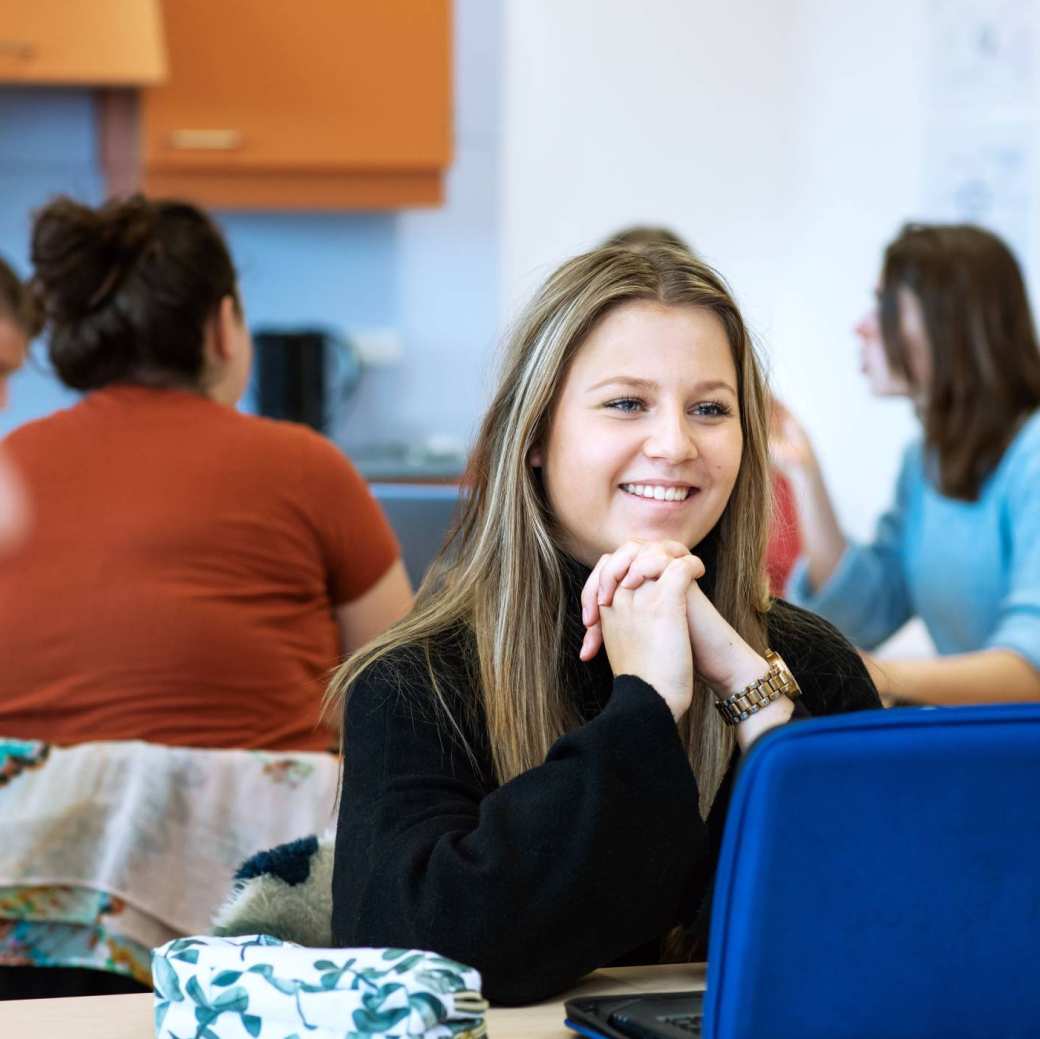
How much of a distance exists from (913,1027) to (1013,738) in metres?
0.15

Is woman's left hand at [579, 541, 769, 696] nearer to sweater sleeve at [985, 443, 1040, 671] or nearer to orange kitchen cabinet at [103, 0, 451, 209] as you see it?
sweater sleeve at [985, 443, 1040, 671]

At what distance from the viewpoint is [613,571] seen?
119 cm

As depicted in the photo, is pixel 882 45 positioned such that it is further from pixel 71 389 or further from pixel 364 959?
pixel 364 959

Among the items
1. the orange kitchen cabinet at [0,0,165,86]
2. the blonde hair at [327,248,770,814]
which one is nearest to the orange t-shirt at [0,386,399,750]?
the blonde hair at [327,248,770,814]

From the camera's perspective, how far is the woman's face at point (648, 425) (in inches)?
49.6

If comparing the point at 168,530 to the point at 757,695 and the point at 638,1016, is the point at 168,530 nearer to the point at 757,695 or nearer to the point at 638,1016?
the point at 757,695

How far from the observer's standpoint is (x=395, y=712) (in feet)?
3.89

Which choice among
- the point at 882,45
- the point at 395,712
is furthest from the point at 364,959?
the point at 882,45

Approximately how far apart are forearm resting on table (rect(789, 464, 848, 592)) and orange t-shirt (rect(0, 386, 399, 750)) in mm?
910

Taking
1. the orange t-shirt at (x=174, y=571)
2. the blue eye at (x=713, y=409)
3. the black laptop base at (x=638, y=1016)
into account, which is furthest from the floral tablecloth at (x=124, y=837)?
the black laptop base at (x=638, y=1016)

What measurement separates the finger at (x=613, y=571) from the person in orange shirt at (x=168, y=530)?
81 cm

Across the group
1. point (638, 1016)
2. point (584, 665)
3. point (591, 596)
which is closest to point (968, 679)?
point (584, 665)

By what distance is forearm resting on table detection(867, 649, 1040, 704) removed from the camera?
6.82 ft

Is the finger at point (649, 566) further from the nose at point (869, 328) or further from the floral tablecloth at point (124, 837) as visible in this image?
the nose at point (869, 328)
